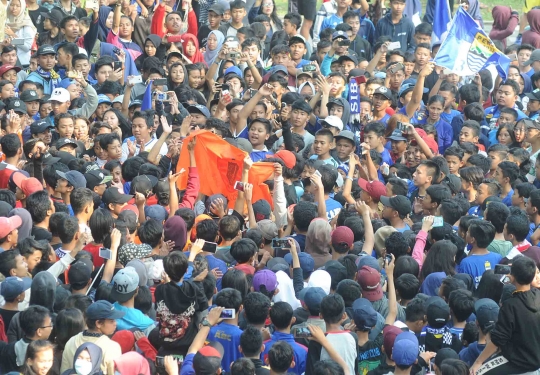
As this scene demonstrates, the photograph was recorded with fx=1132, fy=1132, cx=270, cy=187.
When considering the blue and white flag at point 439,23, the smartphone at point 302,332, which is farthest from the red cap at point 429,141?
the smartphone at point 302,332

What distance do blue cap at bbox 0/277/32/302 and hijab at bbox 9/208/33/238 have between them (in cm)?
140

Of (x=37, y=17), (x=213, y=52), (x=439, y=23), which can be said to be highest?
(x=439, y=23)

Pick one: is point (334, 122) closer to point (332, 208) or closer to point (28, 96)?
point (332, 208)

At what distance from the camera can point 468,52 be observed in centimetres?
1558

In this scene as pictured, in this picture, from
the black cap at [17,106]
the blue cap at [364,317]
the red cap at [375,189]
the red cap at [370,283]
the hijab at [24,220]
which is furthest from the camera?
the black cap at [17,106]

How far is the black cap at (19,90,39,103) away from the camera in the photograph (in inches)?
557

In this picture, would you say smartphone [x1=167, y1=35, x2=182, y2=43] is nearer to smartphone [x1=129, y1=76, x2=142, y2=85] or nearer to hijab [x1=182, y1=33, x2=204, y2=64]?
hijab [x1=182, y1=33, x2=204, y2=64]

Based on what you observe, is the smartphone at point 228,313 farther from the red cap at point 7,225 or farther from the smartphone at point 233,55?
the smartphone at point 233,55

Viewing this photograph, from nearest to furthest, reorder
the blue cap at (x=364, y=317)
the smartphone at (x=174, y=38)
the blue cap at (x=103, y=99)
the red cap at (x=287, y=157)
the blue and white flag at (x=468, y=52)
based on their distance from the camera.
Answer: the blue cap at (x=364, y=317), the red cap at (x=287, y=157), the blue cap at (x=103, y=99), the blue and white flag at (x=468, y=52), the smartphone at (x=174, y=38)

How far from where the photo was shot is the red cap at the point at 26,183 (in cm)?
1109

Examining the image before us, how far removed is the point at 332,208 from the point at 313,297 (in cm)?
295

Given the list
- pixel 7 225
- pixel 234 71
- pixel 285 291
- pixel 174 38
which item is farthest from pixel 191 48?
pixel 285 291

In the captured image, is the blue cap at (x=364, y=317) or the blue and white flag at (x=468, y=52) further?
the blue and white flag at (x=468, y=52)

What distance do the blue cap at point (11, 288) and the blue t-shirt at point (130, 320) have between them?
0.74 m
